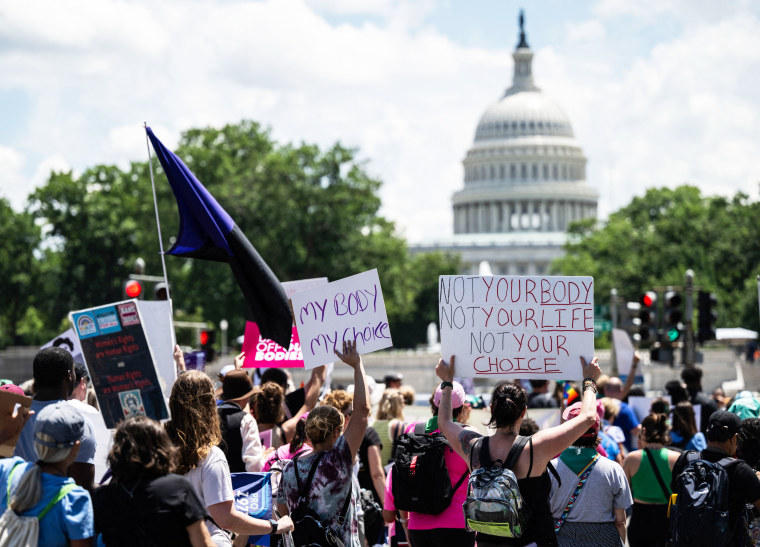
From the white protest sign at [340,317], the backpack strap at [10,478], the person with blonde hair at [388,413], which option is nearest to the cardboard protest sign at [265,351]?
the person with blonde hair at [388,413]

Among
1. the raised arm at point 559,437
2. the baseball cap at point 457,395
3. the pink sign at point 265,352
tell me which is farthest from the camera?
the pink sign at point 265,352

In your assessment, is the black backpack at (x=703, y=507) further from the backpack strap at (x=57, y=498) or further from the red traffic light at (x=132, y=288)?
the red traffic light at (x=132, y=288)

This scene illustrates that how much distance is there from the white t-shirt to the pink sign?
381 centimetres

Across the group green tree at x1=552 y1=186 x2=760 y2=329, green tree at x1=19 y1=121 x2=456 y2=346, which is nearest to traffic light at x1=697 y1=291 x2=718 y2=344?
green tree at x1=19 y1=121 x2=456 y2=346

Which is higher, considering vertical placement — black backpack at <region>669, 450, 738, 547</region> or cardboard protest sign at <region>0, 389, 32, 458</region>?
cardboard protest sign at <region>0, 389, 32, 458</region>

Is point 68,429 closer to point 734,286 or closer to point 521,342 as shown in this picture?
point 521,342

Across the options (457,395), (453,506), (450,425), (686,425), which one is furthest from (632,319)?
(450,425)

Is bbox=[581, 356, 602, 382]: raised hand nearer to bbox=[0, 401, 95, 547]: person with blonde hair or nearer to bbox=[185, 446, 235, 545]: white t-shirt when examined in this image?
bbox=[185, 446, 235, 545]: white t-shirt

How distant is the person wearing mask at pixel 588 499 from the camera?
7.46 metres

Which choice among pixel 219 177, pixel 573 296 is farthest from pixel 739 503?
pixel 219 177

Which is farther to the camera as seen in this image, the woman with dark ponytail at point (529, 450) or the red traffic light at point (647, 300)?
the red traffic light at point (647, 300)

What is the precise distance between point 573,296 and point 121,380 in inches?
100

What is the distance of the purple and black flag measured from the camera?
9070 mm

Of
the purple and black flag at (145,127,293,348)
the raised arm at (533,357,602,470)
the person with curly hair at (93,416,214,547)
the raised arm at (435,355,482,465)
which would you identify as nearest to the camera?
the person with curly hair at (93,416,214,547)
